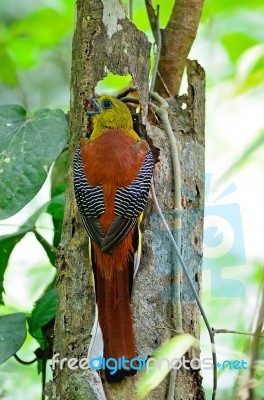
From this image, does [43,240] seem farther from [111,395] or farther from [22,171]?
[111,395]

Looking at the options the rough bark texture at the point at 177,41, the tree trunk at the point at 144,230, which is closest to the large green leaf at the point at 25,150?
the tree trunk at the point at 144,230

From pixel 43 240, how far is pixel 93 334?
0.73 metres

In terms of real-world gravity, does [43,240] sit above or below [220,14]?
below

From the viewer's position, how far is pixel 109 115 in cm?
264

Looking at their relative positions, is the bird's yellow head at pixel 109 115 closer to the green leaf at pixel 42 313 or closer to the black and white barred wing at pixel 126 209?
the black and white barred wing at pixel 126 209

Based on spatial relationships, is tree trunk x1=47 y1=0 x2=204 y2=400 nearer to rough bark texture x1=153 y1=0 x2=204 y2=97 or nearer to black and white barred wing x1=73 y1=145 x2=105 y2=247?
black and white barred wing x1=73 y1=145 x2=105 y2=247

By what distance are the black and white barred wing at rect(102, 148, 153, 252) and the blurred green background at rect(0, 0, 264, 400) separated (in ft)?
0.89

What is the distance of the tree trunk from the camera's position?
228 centimetres

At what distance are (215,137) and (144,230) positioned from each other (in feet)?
6.51

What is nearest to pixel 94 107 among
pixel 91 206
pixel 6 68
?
pixel 91 206

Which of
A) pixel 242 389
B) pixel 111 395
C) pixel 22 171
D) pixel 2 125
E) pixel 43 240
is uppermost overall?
pixel 2 125

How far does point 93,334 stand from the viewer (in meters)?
2.23

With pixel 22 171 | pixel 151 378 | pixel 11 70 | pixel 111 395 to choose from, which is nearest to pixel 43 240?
pixel 22 171

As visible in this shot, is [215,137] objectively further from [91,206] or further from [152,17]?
[91,206]
